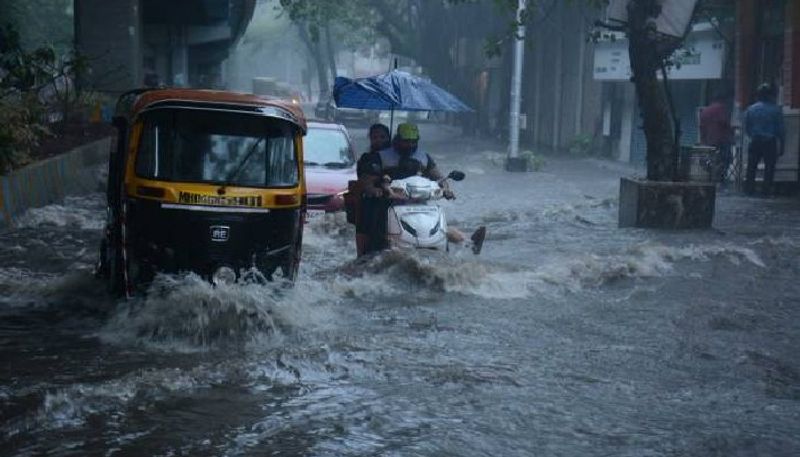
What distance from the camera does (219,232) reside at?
8508mm

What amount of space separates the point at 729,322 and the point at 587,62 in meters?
26.4

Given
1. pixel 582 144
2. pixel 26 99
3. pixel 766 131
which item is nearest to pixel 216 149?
pixel 26 99

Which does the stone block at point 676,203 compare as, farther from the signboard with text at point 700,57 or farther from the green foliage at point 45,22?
the green foliage at point 45,22

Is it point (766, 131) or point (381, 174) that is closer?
point (381, 174)

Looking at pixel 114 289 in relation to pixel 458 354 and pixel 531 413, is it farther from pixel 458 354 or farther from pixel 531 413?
pixel 531 413

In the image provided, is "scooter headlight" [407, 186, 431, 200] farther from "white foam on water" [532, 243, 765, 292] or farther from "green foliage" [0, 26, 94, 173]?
"green foliage" [0, 26, 94, 173]

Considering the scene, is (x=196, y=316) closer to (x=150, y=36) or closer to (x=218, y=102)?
(x=218, y=102)

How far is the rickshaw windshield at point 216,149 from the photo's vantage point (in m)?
8.63

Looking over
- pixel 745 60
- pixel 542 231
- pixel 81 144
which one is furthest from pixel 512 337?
pixel 745 60


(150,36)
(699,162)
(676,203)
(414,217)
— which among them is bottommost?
(676,203)

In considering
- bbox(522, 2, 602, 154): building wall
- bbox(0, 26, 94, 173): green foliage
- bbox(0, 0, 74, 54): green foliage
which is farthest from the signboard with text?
bbox(0, 0, 74, 54): green foliage

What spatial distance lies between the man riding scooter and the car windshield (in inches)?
196

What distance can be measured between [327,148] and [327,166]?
53cm

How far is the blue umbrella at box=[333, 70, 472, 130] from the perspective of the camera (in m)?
12.0
